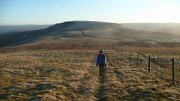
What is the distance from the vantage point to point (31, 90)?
22.1 metres

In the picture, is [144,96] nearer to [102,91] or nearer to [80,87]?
[102,91]

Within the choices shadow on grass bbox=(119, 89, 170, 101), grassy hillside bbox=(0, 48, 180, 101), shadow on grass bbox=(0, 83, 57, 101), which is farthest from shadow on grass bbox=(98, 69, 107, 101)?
shadow on grass bbox=(0, 83, 57, 101)

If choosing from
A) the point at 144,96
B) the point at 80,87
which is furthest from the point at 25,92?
the point at 144,96

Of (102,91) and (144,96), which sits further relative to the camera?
(102,91)

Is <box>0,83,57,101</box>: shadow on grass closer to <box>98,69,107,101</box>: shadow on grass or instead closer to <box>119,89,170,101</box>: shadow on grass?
<box>98,69,107,101</box>: shadow on grass

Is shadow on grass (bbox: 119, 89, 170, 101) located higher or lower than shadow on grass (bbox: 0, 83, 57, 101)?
lower

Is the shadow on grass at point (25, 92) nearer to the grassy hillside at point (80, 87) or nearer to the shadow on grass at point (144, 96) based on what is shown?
the grassy hillside at point (80, 87)

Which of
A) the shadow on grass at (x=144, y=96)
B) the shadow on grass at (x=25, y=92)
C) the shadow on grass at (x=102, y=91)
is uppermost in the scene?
the shadow on grass at (x=25, y=92)

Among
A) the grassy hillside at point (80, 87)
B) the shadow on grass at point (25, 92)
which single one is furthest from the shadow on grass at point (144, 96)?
the shadow on grass at point (25, 92)

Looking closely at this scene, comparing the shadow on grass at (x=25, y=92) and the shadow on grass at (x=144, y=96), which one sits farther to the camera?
the shadow on grass at (x=144, y=96)

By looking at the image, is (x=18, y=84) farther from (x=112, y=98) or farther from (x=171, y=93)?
(x=171, y=93)

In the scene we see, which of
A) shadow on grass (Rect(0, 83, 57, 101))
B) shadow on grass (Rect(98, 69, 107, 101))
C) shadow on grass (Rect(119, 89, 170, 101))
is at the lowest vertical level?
shadow on grass (Rect(119, 89, 170, 101))

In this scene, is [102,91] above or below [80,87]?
below

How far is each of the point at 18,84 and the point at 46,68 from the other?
34.1ft
